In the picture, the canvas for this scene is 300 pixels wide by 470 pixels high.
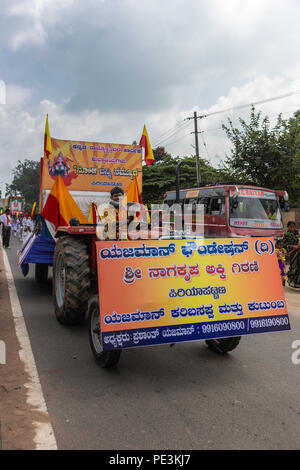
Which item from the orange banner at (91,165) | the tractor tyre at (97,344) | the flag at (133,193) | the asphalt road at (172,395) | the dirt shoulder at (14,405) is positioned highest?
the orange banner at (91,165)

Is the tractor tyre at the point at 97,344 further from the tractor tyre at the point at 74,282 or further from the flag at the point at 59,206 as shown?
the flag at the point at 59,206

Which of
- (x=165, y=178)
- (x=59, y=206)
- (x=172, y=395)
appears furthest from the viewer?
(x=165, y=178)

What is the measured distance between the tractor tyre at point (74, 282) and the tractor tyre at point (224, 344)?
1.86 meters

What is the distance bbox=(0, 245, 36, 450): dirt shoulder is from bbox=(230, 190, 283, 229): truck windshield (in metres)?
9.16

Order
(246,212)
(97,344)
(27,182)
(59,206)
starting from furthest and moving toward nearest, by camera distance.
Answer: (27,182)
(246,212)
(59,206)
(97,344)

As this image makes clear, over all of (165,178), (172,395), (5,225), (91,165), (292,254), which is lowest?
(172,395)

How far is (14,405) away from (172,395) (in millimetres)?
1426

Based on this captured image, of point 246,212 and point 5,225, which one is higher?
point 246,212

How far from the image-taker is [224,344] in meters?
5.12

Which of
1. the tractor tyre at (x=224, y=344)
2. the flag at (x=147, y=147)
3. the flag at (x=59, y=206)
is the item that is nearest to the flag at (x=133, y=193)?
the flag at (x=147, y=147)

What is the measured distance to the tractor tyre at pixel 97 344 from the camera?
14.3 ft

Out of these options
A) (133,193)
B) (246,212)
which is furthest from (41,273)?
(246,212)

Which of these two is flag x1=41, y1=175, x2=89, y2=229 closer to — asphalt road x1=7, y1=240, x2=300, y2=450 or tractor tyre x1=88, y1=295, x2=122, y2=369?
asphalt road x1=7, y1=240, x2=300, y2=450

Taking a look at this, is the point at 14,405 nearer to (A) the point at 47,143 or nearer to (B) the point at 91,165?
(A) the point at 47,143
